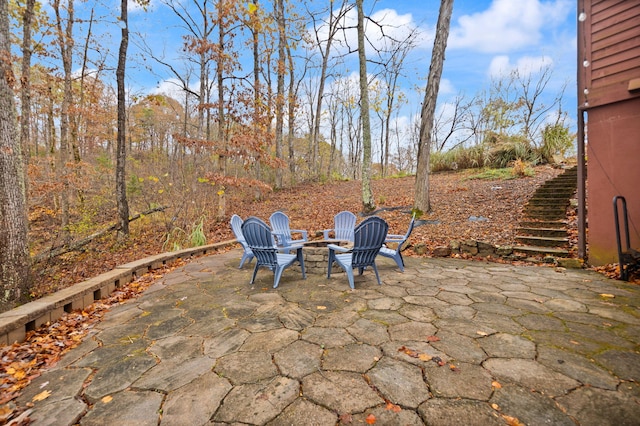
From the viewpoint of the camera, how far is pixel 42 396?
5.18 ft

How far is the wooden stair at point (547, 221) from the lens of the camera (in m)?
4.86

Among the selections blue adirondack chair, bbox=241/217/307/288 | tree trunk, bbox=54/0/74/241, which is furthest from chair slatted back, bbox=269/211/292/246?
tree trunk, bbox=54/0/74/241

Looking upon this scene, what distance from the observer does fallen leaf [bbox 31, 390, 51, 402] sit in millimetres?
1560

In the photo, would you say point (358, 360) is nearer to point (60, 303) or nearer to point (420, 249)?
point (60, 303)

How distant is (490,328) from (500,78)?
18979mm

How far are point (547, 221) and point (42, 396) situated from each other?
7.38m

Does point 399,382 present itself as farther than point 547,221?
No

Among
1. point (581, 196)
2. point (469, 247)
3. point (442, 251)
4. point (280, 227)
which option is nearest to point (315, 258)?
point (280, 227)

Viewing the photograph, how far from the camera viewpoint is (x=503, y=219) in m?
6.20

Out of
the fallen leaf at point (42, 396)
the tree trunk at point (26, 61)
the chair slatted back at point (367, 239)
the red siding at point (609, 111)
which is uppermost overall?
the tree trunk at point (26, 61)

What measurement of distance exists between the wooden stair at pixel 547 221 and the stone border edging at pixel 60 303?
6.05 m

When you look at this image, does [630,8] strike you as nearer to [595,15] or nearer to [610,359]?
[595,15]

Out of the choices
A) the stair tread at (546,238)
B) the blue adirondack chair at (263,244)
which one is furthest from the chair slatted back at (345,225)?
the stair tread at (546,238)

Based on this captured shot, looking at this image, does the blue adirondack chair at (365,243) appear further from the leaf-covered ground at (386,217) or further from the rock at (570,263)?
the rock at (570,263)
